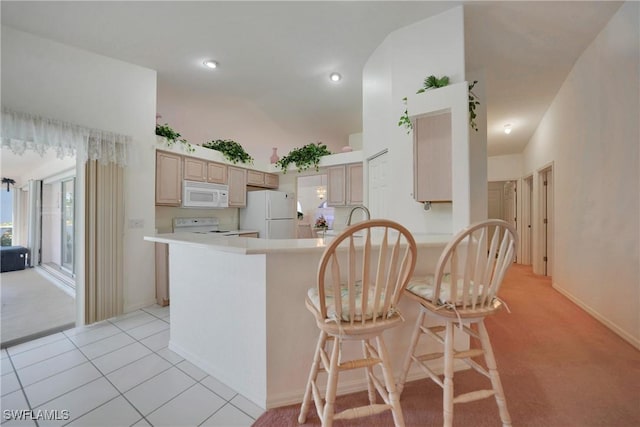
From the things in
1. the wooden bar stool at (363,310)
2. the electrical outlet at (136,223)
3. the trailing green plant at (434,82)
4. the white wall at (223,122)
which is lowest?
the wooden bar stool at (363,310)

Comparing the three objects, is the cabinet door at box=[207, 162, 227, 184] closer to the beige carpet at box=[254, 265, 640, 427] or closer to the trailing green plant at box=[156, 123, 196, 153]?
the trailing green plant at box=[156, 123, 196, 153]

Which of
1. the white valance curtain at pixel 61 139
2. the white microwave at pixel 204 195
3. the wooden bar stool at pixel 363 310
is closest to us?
the wooden bar stool at pixel 363 310

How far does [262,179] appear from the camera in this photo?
4805 millimetres

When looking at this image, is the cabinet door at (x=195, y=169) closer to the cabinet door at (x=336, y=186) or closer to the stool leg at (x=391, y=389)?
the cabinet door at (x=336, y=186)

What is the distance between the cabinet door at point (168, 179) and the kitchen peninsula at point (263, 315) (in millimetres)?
1856

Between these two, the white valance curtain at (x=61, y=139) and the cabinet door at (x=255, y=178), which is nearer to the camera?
the white valance curtain at (x=61, y=139)

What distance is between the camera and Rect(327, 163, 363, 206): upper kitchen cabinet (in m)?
4.12

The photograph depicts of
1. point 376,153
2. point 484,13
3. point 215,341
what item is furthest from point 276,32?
point 215,341

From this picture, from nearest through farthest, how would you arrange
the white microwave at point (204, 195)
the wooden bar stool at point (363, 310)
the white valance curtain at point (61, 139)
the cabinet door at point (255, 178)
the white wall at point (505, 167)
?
the wooden bar stool at point (363, 310), the white valance curtain at point (61, 139), the white microwave at point (204, 195), the cabinet door at point (255, 178), the white wall at point (505, 167)

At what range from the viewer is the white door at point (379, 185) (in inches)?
114

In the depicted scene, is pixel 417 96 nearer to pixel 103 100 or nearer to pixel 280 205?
pixel 280 205

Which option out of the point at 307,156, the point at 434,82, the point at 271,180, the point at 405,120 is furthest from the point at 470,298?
the point at 271,180

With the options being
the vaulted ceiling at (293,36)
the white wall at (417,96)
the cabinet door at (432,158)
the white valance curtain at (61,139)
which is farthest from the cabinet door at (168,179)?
the cabinet door at (432,158)

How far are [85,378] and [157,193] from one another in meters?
2.10
